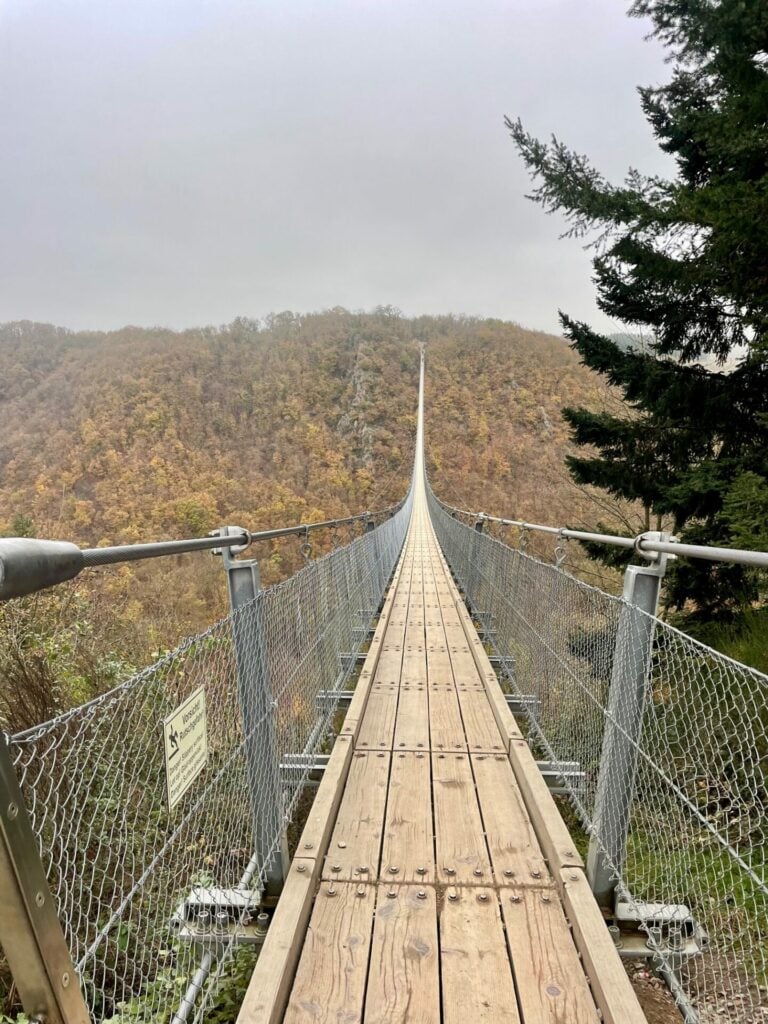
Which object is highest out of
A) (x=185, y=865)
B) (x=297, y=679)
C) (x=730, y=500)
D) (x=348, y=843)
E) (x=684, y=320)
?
(x=684, y=320)

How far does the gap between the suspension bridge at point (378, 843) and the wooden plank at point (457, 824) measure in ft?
0.04

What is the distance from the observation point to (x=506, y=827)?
203cm

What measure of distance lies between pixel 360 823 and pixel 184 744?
110 centimetres

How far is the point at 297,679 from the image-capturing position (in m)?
2.36

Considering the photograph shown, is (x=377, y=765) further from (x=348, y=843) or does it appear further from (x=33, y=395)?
(x=33, y=395)

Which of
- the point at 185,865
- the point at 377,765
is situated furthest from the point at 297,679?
the point at 185,865

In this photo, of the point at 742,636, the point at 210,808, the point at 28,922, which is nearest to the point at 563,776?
the point at 210,808

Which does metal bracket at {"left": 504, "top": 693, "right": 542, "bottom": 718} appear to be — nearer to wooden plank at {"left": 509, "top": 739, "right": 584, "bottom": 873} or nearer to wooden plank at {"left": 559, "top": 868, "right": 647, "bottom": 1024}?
wooden plank at {"left": 509, "top": 739, "right": 584, "bottom": 873}

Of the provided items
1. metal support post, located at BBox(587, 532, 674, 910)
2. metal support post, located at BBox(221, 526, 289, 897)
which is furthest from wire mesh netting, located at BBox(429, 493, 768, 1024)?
metal support post, located at BBox(221, 526, 289, 897)

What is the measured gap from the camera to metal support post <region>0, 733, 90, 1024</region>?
59cm

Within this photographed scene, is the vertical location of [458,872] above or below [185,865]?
→ below

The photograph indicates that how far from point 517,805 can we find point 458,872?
1.47ft

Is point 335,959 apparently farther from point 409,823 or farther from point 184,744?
point 184,744

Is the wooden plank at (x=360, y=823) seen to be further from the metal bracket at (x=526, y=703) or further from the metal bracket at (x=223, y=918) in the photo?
the metal bracket at (x=526, y=703)
